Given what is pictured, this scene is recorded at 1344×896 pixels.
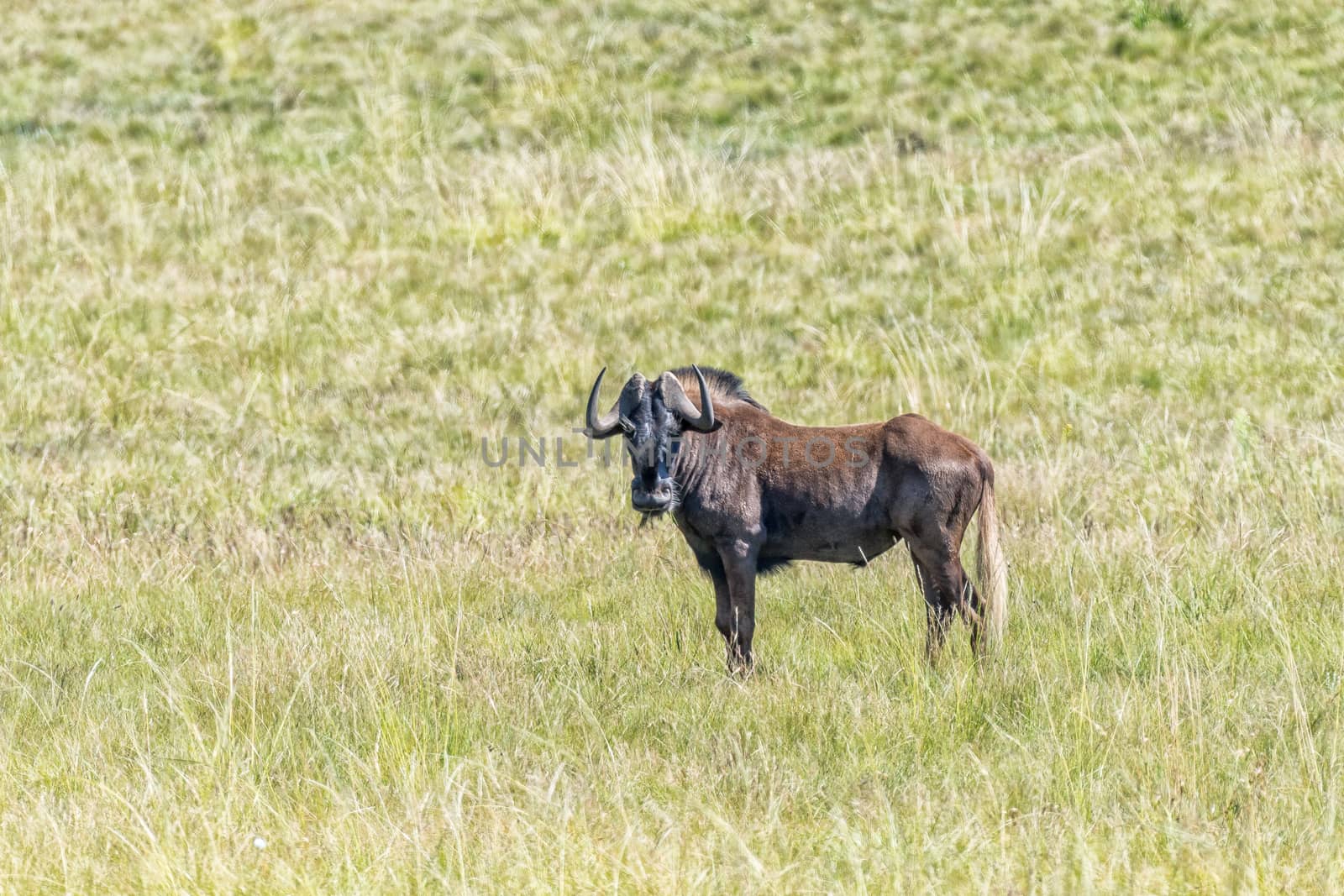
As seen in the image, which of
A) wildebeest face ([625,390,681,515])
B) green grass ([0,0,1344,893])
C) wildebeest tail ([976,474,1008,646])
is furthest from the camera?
wildebeest tail ([976,474,1008,646])

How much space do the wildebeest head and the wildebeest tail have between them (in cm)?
136

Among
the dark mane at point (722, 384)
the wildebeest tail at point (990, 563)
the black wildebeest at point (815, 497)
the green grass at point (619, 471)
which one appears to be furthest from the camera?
the dark mane at point (722, 384)

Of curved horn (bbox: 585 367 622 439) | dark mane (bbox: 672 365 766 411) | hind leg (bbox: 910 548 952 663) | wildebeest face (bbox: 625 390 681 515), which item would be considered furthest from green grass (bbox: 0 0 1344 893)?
dark mane (bbox: 672 365 766 411)

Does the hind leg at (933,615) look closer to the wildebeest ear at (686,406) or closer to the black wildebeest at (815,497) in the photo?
the black wildebeest at (815,497)

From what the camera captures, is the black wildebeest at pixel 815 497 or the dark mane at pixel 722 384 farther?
the dark mane at pixel 722 384

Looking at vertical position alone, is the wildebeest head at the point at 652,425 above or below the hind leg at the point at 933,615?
above

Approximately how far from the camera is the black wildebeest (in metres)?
6.75

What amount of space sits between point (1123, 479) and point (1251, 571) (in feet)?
8.58

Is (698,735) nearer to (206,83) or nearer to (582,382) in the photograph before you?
(582,382)

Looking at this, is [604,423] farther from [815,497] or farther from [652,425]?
[815,497]

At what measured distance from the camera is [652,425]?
21.4 feet

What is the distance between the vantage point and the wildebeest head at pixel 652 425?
645 cm

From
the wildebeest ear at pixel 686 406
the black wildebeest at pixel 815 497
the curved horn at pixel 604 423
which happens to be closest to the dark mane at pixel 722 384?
the black wildebeest at pixel 815 497

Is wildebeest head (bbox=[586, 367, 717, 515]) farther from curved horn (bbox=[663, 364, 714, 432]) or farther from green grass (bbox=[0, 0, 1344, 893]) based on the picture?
green grass (bbox=[0, 0, 1344, 893])
